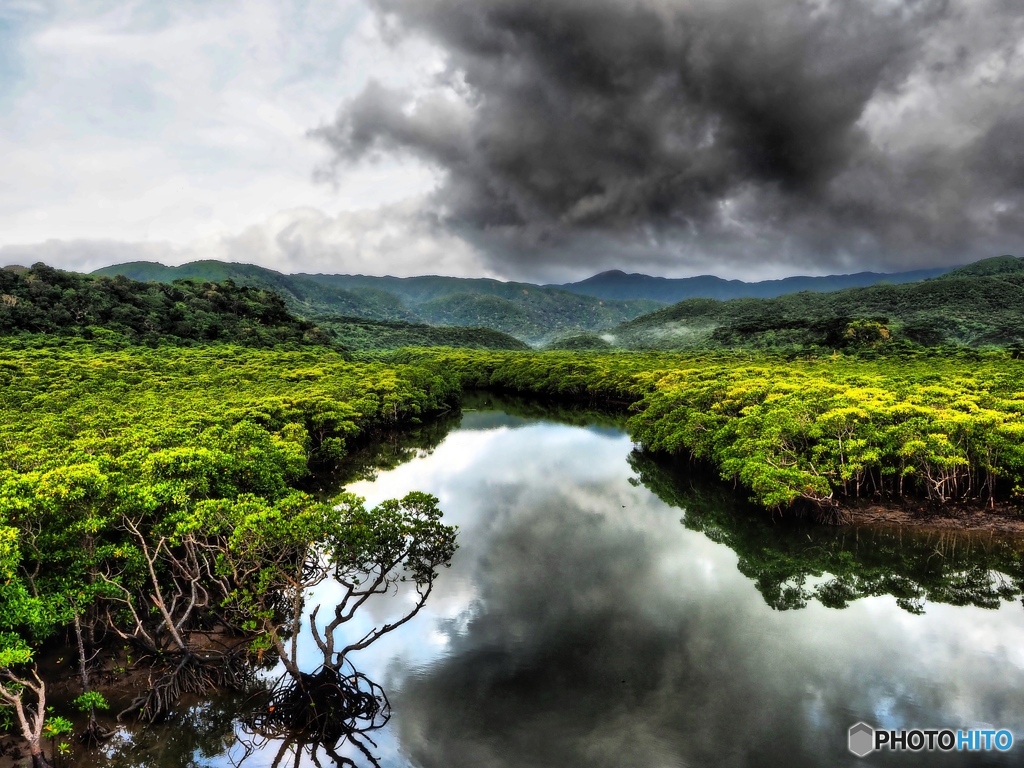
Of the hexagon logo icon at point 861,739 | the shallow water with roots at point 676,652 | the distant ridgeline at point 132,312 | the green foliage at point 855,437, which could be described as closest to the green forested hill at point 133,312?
the distant ridgeline at point 132,312

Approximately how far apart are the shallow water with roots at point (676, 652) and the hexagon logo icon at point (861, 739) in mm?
328

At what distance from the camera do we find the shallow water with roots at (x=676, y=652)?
16109mm

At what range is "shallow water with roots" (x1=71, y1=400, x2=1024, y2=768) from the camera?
16109 millimetres

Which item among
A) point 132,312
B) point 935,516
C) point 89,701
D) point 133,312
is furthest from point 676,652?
point 133,312

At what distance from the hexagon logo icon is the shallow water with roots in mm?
328

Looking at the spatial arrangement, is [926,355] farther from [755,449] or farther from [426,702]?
[426,702]

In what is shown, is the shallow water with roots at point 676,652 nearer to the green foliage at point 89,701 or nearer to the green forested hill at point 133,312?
the green foliage at point 89,701

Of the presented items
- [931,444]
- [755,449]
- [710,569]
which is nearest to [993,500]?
[931,444]

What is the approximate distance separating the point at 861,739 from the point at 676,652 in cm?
633

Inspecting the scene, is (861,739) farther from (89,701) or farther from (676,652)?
(89,701)

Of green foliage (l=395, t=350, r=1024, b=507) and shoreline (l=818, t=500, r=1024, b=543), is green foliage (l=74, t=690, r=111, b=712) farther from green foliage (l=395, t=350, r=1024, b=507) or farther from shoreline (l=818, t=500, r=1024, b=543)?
shoreline (l=818, t=500, r=1024, b=543)

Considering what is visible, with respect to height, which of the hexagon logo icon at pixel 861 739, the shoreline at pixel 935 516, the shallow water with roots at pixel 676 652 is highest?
the shoreline at pixel 935 516

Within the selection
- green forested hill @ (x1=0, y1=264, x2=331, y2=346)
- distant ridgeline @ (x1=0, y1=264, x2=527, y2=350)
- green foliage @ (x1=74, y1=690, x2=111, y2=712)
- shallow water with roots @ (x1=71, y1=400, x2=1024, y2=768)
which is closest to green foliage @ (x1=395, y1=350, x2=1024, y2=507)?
shallow water with roots @ (x1=71, y1=400, x2=1024, y2=768)

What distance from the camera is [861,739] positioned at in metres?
16.5
